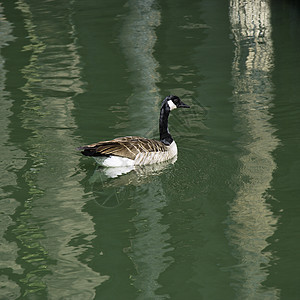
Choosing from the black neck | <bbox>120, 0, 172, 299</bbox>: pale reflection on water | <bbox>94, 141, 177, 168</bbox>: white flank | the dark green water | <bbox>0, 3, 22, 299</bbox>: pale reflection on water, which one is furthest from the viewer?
the black neck

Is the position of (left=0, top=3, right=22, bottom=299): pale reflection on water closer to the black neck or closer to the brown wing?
the brown wing

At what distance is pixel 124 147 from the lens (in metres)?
11.3

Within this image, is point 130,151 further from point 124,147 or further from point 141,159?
point 141,159

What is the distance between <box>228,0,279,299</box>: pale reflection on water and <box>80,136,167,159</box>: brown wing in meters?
1.36

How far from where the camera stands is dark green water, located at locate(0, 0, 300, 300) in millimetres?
8352

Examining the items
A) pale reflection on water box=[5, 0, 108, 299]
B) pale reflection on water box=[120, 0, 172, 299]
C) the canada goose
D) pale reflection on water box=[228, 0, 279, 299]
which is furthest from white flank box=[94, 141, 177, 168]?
pale reflection on water box=[228, 0, 279, 299]

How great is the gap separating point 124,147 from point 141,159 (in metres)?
0.38

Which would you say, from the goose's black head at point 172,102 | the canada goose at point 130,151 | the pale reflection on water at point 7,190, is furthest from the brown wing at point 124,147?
the pale reflection on water at point 7,190

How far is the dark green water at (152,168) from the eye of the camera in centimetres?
835

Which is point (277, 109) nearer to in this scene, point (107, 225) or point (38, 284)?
point (107, 225)

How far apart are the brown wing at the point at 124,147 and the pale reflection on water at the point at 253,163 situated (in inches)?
53.6

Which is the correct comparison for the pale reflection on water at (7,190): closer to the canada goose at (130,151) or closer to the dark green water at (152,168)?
the dark green water at (152,168)

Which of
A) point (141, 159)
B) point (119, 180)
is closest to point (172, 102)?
point (141, 159)

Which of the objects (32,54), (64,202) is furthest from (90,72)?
(64,202)
